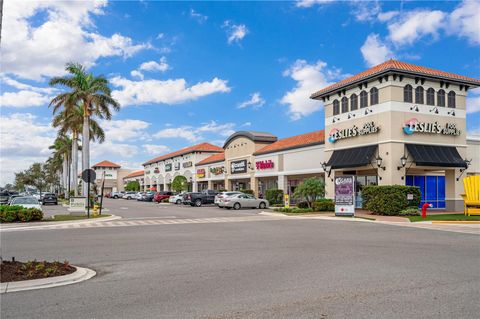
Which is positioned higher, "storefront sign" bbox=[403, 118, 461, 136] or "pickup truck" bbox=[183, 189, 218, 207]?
"storefront sign" bbox=[403, 118, 461, 136]

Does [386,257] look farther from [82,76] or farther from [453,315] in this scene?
[82,76]

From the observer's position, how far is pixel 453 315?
611 centimetres

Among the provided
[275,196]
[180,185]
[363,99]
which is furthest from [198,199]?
[363,99]

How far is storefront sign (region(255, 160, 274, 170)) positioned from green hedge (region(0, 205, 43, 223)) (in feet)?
88.1

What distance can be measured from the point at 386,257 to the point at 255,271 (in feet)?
12.7

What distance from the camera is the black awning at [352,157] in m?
29.3

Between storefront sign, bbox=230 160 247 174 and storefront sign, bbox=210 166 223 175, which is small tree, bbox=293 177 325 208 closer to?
storefront sign, bbox=230 160 247 174

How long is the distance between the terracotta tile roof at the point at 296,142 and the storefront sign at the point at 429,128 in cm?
936

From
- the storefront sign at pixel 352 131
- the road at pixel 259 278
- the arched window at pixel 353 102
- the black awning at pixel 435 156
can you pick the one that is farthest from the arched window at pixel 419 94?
the road at pixel 259 278

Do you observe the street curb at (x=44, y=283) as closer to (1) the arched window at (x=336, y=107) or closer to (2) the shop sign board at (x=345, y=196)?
(2) the shop sign board at (x=345, y=196)

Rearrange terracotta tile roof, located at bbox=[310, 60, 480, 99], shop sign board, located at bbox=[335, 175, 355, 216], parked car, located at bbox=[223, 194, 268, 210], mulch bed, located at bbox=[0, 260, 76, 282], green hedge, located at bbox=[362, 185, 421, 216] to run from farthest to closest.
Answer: parked car, located at bbox=[223, 194, 268, 210] < terracotta tile roof, located at bbox=[310, 60, 480, 99] < shop sign board, located at bbox=[335, 175, 355, 216] < green hedge, located at bbox=[362, 185, 421, 216] < mulch bed, located at bbox=[0, 260, 76, 282]

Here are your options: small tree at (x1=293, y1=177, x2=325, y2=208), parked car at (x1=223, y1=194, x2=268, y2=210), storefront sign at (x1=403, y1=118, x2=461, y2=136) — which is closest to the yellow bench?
storefront sign at (x1=403, y1=118, x2=461, y2=136)

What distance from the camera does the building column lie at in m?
30.5

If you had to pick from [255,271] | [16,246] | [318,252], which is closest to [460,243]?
[318,252]
